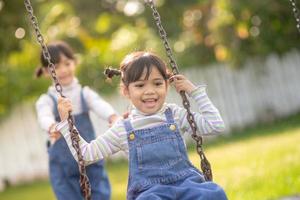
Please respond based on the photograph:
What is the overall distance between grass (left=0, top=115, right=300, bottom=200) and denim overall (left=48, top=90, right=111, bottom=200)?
59.1 inches

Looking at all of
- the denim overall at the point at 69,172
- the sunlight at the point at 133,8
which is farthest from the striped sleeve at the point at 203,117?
the sunlight at the point at 133,8

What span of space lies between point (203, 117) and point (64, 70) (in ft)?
5.02

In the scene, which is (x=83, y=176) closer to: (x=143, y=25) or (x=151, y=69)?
(x=151, y=69)

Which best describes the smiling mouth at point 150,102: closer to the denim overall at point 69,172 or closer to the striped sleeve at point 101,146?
the striped sleeve at point 101,146

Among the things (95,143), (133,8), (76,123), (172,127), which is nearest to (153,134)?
(172,127)

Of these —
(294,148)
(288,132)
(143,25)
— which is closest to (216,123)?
(294,148)

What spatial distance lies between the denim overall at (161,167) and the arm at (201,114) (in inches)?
4.3

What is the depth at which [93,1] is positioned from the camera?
20984 millimetres

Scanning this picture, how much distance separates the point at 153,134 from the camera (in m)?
3.29

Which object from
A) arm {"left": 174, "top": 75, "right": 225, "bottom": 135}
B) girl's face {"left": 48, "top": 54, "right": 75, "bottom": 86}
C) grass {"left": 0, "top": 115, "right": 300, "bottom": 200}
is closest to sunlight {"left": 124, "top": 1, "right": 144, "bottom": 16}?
grass {"left": 0, "top": 115, "right": 300, "bottom": 200}

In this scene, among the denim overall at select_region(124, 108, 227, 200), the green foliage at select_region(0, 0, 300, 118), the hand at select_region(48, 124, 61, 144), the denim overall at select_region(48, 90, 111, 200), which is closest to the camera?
the denim overall at select_region(124, 108, 227, 200)

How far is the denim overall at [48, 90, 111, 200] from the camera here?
4.49 metres

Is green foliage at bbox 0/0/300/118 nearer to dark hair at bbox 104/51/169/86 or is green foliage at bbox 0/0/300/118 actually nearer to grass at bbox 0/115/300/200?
grass at bbox 0/115/300/200

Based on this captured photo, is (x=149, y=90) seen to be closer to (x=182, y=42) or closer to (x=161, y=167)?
(x=161, y=167)
